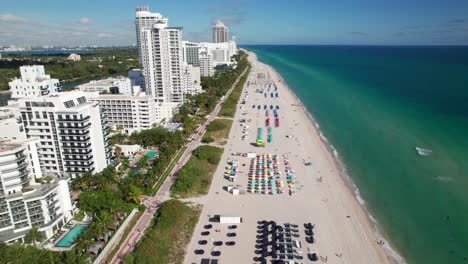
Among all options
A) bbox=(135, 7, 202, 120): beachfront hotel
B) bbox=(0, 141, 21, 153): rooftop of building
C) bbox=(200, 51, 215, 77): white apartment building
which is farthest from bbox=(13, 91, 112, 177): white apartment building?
bbox=(200, 51, 215, 77): white apartment building

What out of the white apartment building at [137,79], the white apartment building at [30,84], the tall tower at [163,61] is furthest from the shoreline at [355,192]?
the white apartment building at [30,84]

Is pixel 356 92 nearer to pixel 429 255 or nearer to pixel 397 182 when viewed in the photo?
pixel 397 182

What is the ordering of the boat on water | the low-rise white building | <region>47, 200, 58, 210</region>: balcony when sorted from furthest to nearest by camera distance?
the boat on water → the low-rise white building → <region>47, 200, 58, 210</region>: balcony

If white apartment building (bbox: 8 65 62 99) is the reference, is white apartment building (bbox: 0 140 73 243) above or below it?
below

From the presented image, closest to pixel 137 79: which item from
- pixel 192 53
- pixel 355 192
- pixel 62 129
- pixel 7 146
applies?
→ pixel 192 53

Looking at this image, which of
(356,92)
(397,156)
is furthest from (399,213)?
(356,92)

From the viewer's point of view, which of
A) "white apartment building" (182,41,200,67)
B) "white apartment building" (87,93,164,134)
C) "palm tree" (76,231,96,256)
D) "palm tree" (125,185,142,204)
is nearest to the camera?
"palm tree" (76,231,96,256)

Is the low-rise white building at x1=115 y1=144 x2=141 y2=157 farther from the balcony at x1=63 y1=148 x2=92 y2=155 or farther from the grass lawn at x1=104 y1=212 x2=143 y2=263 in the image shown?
the grass lawn at x1=104 y1=212 x2=143 y2=263
